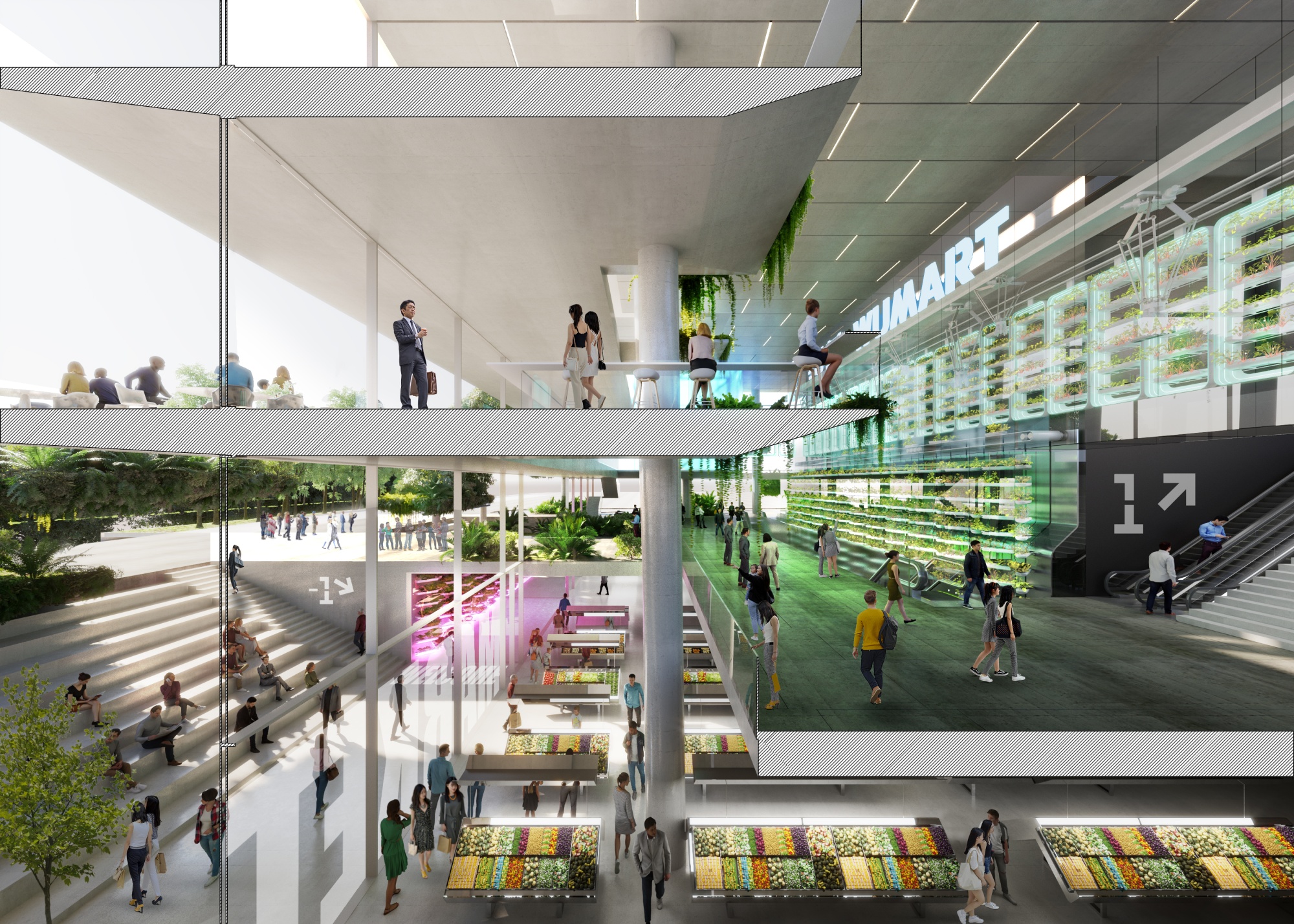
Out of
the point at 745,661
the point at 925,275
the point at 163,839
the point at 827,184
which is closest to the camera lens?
the point at 745,661

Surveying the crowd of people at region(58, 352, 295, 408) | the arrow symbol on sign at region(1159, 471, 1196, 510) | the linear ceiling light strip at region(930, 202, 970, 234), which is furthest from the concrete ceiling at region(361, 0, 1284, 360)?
the arrow symbol on sign at region(1159, 471, 1196, 510)

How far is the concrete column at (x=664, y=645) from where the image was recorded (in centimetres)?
683

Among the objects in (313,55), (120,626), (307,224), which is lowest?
(120,626)

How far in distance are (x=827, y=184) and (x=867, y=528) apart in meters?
8.88

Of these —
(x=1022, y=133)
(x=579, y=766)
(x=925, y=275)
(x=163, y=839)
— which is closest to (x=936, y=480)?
(x=925, y=275)

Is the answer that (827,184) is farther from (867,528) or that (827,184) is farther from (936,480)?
(867,528)

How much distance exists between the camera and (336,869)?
726cm

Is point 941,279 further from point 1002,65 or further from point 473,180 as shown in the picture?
point 473,180

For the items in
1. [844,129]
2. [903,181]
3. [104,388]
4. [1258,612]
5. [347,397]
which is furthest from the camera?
[903,181]

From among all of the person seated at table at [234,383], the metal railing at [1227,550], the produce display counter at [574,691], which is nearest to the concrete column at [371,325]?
the person seated at table at [234,383]

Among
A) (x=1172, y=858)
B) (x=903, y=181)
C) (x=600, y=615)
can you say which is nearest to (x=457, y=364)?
(x=903, y=181)

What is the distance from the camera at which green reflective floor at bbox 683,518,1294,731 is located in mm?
4859

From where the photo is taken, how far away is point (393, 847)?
6625 mm

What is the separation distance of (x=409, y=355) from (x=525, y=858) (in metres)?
6.49
